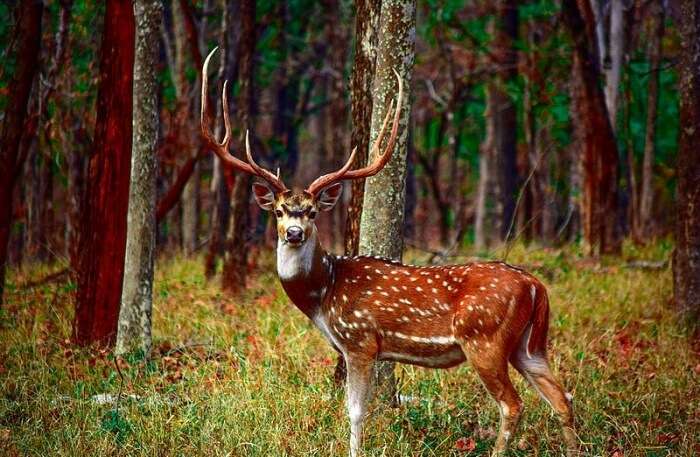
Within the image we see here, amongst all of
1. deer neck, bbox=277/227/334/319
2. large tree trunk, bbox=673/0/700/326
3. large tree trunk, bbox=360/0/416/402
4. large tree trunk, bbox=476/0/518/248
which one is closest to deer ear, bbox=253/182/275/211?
deer neck, bbox=277/227/334/319

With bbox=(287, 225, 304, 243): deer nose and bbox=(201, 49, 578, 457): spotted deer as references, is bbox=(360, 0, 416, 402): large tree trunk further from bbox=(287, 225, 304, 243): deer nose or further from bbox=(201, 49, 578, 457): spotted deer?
bbox=(287, 225, 304, 243): deer nose

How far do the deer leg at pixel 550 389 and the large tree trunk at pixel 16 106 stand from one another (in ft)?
19.2

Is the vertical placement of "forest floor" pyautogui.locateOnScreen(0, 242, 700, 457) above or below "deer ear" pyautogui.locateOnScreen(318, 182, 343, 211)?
below

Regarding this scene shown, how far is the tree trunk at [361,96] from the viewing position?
8016 mm

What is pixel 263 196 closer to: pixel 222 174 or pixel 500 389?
Answer: pixel 500 389

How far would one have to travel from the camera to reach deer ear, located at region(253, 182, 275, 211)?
709cm

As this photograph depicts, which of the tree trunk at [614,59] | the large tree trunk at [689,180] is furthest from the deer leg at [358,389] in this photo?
the tree trunk at [614,59]

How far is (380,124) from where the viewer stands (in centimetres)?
752

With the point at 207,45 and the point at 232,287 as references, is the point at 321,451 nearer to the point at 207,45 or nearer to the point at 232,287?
the point at 232,287

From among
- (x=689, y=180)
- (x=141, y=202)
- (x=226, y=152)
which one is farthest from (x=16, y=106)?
(x=689, y=180)

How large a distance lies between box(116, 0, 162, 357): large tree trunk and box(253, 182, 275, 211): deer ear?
193 cm

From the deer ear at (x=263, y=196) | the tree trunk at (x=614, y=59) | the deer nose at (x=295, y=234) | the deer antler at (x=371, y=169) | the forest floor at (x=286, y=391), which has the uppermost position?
the tree trunk at (x=614, y=59)

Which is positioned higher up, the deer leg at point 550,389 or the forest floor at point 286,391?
the deer leg at point 550,389

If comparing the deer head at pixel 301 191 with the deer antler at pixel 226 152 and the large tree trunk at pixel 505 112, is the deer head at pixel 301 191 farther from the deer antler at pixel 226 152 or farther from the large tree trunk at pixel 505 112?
the large tree trunk at pixel 505 112
